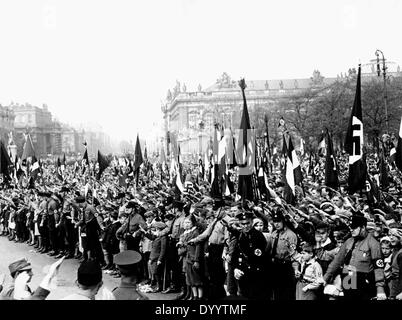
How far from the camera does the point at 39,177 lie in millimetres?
18219

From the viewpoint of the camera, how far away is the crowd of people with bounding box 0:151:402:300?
6.05 meters

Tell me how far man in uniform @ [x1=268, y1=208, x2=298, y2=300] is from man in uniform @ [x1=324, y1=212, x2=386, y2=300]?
79 centimetres

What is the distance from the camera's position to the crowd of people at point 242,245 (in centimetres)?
605

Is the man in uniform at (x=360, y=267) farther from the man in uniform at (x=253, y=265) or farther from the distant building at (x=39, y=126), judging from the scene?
the distant building at (x=39, y=126)

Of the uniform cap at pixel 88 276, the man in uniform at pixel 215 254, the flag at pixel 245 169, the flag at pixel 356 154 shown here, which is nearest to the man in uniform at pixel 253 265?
the man in uniform at pixel 215 254

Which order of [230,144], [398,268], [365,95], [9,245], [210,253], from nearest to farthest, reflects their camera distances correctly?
1. [398,268]
2. [210,253]
3. [230,144]
4. [9,245]
5. [365,95]

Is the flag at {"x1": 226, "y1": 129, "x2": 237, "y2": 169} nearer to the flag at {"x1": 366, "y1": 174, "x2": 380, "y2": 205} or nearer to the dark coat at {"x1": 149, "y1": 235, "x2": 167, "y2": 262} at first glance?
the flag at {"x1": 366, "y1": 174, "x2": 380, "y2": 205}

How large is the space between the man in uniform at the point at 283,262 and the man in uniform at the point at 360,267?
793 mm

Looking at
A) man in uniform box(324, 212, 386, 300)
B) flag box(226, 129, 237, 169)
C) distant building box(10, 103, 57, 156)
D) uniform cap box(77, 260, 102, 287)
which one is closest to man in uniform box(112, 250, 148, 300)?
uniform cap box(77, 260, 102, 287)

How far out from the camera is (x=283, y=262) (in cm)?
689

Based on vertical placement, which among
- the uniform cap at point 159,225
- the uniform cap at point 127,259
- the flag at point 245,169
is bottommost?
the uniform cap at point 159,225
